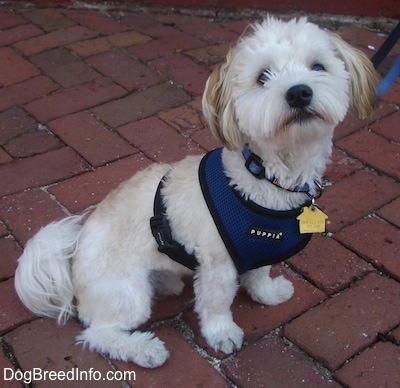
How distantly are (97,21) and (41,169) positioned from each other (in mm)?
1870

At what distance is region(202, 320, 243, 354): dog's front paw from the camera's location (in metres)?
2.23

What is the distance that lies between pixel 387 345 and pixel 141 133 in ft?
5.94

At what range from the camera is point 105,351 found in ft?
7.28

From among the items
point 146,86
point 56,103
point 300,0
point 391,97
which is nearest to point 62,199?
point 56,103

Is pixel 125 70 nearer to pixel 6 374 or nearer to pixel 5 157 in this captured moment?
pixel 5 157

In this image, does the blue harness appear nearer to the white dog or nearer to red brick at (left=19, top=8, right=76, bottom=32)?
the white dog

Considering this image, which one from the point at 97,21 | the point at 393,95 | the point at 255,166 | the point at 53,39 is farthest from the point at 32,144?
the point at 393,95

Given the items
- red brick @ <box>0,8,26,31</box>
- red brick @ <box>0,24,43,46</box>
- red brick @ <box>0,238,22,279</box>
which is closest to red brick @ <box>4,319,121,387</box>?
red brick @ <box>0,238,22,279</box>

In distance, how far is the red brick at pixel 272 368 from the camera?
2154 millimetres

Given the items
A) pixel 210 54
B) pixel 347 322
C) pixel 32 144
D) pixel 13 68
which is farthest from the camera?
pixel 210 54

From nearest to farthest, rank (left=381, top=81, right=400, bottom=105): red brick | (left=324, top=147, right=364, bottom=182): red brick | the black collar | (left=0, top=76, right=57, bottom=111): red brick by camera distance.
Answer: the black collar, (left=324, top=147, right=364, bottom=182): red brick, (left=0, top=76, right=57, bottom=111): red brick, (left=381, top=81, right=400, bottom=105): red brick

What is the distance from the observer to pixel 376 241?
277 centimetres

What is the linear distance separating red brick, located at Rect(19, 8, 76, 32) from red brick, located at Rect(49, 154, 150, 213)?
178 centimetres

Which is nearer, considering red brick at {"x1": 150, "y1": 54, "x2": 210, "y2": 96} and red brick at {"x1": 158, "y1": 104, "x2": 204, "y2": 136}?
red brick at {"x1": 158, "y1": 104, "x2": 204, "y2": 136}
